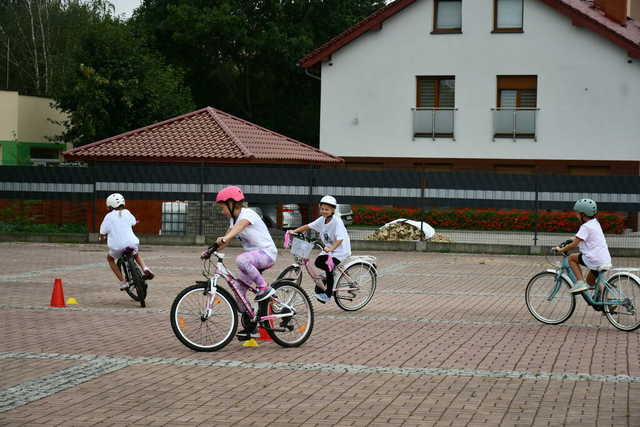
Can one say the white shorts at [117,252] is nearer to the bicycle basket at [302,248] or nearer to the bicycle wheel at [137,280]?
the bicycle wheel at [137,280]

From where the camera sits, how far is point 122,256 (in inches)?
557

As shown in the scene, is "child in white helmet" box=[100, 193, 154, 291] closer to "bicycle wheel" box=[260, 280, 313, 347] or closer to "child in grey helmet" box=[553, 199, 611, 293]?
"bicycle wheel" box=[260, 280, 313, 347]

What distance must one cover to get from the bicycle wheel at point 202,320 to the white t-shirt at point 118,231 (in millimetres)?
3959

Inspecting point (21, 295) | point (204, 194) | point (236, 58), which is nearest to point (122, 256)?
point (21, 295)

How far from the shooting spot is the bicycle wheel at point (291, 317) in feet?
34.1

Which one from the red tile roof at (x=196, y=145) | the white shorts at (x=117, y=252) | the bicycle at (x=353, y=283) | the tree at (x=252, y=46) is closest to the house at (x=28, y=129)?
the tree at (x=252, y=46)

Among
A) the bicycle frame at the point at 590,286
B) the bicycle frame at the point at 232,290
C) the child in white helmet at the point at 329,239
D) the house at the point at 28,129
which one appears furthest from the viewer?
the house at the point at 28,129

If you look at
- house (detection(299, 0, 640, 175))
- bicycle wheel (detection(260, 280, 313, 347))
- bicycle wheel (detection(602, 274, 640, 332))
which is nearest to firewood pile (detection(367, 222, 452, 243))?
house (detection(299, 0, 640, 175))

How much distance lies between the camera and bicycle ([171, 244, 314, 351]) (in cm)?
1009

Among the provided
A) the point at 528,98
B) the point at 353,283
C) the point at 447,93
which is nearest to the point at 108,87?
the point at 447,93

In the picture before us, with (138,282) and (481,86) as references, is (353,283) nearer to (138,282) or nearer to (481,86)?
(138,282)

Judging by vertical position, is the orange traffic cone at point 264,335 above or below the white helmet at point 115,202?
below

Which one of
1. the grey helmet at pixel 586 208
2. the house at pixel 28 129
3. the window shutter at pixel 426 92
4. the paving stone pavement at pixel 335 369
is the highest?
the window shutter at pixel 426 92

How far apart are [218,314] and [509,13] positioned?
28.7m
